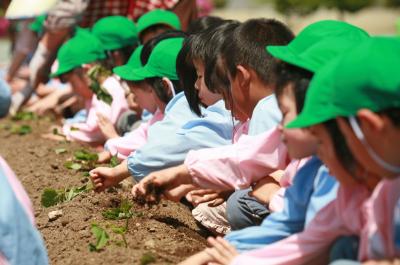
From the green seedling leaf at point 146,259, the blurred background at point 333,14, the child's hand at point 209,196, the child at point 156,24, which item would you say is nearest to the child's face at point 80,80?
the child at point 156,24

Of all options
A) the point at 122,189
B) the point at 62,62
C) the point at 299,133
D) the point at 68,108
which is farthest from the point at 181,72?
the point at 68,108

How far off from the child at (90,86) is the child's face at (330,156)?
402cm

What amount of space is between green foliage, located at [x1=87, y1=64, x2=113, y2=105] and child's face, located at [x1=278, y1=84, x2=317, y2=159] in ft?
12.4

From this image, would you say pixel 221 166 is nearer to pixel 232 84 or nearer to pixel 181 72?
pixel 232 84

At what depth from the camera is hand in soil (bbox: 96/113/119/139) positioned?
6488 mm

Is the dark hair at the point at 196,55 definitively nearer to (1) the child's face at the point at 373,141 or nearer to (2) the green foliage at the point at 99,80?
(1) the child's face at the point at 373,141

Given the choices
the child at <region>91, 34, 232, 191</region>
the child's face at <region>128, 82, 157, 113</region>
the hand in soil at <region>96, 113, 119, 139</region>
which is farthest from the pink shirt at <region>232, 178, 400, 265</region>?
the hand in soil at <region>96, 113, 119, 139</region>

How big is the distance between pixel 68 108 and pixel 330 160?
6.18 metres

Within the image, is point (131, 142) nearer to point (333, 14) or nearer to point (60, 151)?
point (60, 151)

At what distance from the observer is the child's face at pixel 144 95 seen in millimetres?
5641

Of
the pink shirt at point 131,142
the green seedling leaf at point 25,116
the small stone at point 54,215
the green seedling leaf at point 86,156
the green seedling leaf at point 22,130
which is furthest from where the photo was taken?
the green seedling leaf at point 25,116

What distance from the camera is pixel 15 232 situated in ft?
11.2

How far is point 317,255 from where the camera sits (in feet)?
10.4

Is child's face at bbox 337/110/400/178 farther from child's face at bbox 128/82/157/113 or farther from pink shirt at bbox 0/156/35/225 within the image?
child's face at bbox 128/82/157/113
